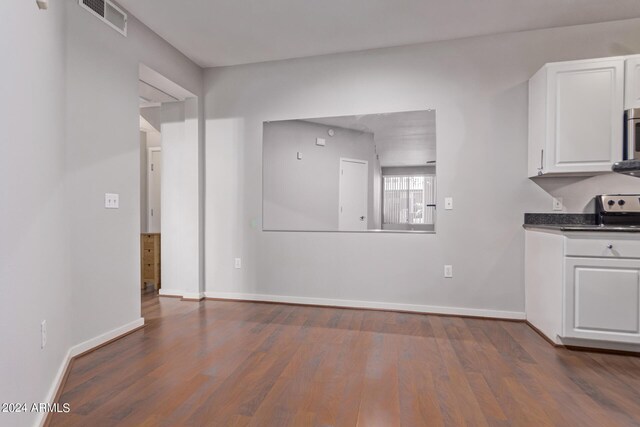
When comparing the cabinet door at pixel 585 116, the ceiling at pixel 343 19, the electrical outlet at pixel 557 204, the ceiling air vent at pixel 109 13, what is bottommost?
the electrical outlet at pixel 557 204

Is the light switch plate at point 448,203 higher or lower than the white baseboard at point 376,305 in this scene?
higher

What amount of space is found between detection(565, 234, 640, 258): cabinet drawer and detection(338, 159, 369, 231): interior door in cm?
174

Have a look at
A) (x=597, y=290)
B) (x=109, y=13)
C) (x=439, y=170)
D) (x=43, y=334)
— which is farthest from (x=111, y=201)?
(x=597, y=290)

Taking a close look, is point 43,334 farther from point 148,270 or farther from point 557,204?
point 557,204

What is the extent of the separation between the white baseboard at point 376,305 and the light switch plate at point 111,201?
5.32 ft

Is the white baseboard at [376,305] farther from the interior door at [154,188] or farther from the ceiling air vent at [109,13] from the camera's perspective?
the ceiling air vent at [109,13]

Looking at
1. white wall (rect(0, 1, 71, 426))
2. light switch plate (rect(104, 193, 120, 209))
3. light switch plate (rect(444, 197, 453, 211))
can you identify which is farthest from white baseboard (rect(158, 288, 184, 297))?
light switch plate (rect(444, 197, 453, 211))

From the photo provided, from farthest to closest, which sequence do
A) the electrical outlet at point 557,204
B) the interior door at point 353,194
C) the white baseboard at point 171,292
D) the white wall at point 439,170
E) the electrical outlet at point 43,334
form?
1. the white baseboard at point 171,292
2. the interior door at point 353,194
3. the white wall at point 439,170
4. the electrical outlet at point 557,204
5. the electrical outlet at point 43,334

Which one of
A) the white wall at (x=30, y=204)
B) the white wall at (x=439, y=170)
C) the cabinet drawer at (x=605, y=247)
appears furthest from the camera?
the white wall at (x=439, y=170)

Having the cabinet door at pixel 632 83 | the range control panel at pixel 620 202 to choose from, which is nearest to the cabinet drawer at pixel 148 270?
the range control panel at pixel 620 202

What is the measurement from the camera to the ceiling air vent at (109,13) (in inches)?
94.1

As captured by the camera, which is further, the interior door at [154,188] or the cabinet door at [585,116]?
the interior door at [154,188]

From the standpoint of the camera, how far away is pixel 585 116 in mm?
2611

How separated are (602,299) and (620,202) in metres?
1.04
